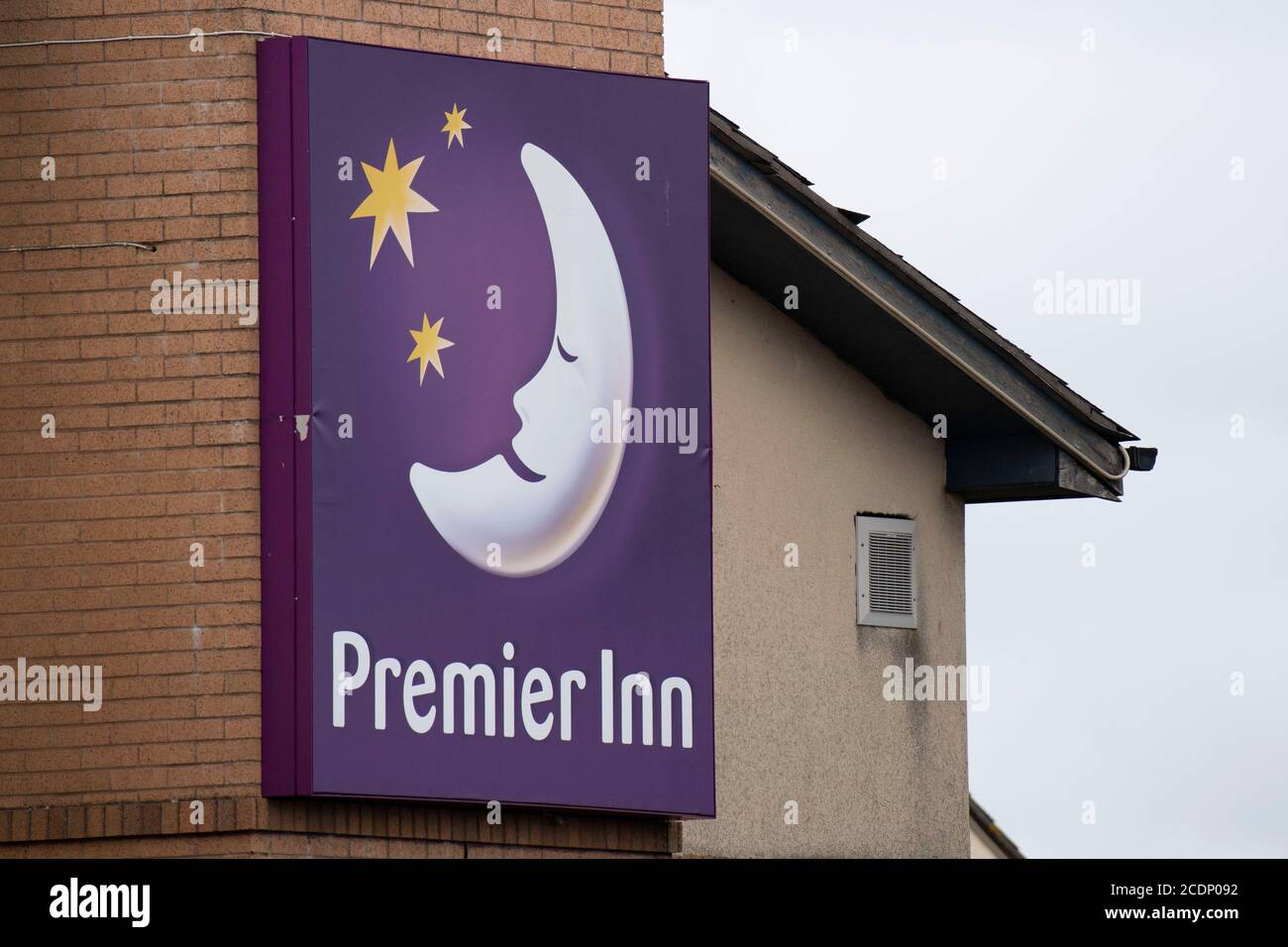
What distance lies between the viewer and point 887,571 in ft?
50.7

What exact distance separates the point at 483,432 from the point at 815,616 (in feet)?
13.1

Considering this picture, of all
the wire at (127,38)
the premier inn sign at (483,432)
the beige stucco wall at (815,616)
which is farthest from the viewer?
the beige stucco wall at (815,616)

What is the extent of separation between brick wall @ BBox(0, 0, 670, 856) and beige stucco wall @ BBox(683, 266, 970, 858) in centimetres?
308

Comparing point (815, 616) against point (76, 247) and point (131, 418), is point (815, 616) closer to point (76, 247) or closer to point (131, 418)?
point (131, 418)

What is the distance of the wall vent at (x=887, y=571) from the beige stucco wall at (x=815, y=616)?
0.07m

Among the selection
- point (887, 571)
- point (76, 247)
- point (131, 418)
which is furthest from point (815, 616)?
point (76, 247)

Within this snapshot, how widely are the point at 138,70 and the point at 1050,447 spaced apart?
620 cm

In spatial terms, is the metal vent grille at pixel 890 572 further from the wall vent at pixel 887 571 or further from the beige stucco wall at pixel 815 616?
the beige stucco wall at pixel 815 616

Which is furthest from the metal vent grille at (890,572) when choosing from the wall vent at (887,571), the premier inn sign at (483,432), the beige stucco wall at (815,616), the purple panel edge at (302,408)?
the purple panel edge at (302,408)

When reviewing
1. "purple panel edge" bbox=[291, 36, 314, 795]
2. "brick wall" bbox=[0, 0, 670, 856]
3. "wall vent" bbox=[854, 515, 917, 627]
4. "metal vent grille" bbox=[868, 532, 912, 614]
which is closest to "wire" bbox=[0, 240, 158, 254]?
"brick wall" bbox=[0, 0, 670, 856]

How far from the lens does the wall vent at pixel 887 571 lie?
15344 millimetres

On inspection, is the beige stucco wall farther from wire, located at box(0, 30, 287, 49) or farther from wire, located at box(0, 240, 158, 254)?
wire, located at box(0, 240, 158, 254)

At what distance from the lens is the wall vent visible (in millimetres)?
15344
